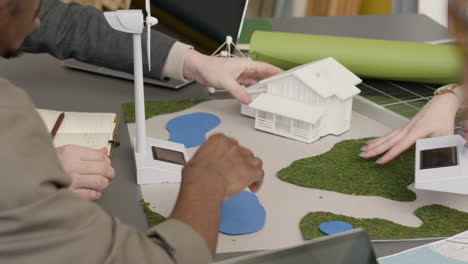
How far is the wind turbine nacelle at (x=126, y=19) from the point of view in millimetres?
1234

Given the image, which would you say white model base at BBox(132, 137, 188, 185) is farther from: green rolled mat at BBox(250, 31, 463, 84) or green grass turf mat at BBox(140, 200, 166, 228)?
green rolled mat at BBox(250, 31, 463, 84)

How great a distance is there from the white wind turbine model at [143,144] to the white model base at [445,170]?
44cm

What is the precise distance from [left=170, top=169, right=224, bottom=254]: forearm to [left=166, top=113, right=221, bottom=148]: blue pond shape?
437 mm

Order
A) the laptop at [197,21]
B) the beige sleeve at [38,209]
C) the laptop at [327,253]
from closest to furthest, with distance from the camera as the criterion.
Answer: the beige sleeve at [38,209] < the laptop at [327,253] < the laptop at [197,21]

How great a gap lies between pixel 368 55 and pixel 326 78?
0.28m

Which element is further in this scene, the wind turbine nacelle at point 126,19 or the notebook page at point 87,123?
the notebook page at point 87,123

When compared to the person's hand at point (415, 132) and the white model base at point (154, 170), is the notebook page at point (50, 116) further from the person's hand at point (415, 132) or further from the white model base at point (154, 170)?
the person's hand at point (415, 132)

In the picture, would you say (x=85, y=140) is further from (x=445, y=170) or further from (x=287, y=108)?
(x=445, y=170)

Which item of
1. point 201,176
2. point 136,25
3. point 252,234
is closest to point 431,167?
point 252,234

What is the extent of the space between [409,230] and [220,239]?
0.31 meters

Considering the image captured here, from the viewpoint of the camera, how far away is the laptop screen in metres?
1.90

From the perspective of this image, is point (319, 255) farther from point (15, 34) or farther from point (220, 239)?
point (15, 34)

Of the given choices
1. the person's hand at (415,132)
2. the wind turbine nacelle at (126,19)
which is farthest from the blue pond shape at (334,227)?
the wind turbine nacelle at (126,19)

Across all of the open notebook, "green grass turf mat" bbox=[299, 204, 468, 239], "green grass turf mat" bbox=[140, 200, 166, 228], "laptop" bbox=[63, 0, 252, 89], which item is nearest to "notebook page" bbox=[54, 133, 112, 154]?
the open notebook
